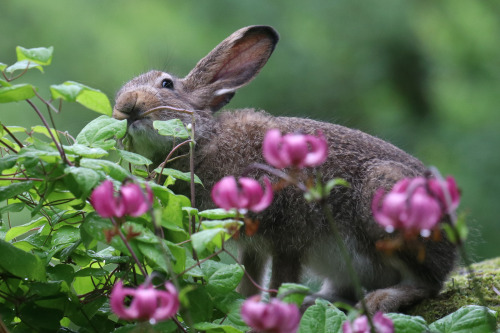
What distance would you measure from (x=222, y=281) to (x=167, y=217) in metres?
0.23

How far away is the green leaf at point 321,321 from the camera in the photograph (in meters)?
1.79

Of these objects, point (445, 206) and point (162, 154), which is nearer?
point (445, 206)

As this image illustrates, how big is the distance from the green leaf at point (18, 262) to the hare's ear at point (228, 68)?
1.84m

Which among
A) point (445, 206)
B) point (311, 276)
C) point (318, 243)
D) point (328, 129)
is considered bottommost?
point (311, 276)

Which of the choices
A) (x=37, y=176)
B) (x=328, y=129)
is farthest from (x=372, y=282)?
(x=37, y=176)

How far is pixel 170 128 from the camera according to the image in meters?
2.21

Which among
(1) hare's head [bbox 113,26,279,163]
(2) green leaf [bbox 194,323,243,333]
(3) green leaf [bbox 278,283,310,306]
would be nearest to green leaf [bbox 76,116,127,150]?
(2) green leaf [bbox 194,323,243,333]

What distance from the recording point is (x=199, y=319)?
192 cm

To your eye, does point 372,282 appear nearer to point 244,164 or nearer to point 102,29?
point 244,164

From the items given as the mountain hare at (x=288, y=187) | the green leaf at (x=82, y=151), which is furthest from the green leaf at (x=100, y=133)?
the mountain hare at (x=288, y=187)

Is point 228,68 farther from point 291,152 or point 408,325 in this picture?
point 291,152

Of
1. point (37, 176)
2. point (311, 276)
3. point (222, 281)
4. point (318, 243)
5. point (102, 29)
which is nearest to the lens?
point (37, 176)

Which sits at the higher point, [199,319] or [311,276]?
[199,319]

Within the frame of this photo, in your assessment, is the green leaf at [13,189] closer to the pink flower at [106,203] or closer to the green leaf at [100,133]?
the green leaf at [100,133]
